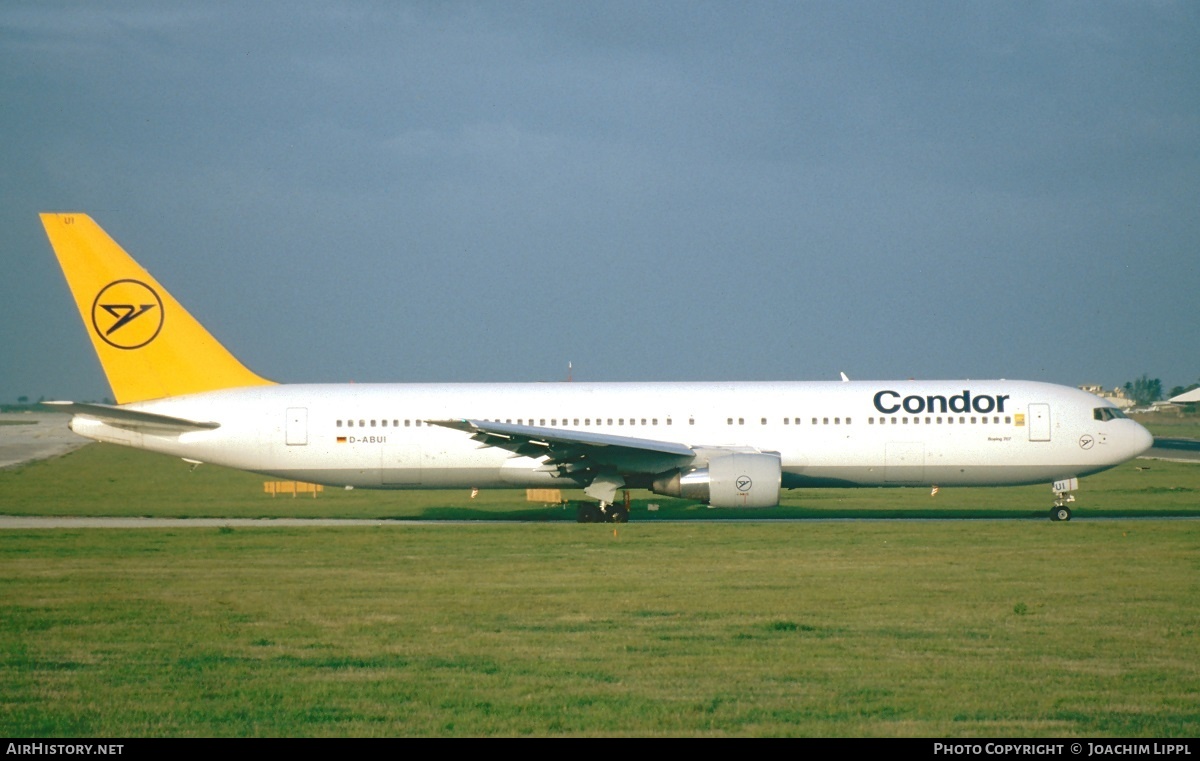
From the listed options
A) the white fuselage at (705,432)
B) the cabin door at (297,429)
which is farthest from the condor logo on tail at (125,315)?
the cabin door at (297,429)

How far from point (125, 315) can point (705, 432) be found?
565 inches

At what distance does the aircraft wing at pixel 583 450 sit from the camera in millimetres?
25062

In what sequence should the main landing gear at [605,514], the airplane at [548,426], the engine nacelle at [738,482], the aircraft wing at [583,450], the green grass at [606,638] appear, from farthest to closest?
the airplane at [548,426] < the main landing gear at [605,514] < the aircraft wing at [583,450] < the engine nacelle at [738,482] < the green grass at [606,638]

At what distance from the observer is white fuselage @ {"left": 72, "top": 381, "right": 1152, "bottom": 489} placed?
27.1 meters

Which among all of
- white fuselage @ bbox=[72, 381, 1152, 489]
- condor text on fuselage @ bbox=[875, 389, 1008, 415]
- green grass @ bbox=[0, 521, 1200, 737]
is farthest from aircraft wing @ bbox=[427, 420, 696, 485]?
condor text on fuselage @ bbox=[875, 389, 1008, 415]

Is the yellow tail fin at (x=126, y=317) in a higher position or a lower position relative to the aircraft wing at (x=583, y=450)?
higher

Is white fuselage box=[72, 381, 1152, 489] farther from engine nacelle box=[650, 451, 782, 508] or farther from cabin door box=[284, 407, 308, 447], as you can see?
engine nacelle box=[650, 451, 782, 508]

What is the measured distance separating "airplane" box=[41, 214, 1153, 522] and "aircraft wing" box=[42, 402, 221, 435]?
76 millimetres

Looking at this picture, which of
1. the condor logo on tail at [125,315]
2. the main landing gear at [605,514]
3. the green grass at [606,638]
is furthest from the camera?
the condor logo on tail at [125,315]

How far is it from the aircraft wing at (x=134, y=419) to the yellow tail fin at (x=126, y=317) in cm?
111

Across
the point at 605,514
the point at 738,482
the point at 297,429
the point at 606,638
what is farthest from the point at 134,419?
the point at 606,638

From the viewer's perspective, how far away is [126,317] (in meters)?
27.2

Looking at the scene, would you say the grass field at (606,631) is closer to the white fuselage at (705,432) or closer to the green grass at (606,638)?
the green grass at (606,638)

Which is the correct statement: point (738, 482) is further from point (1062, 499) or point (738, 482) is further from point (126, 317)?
point (126, 317)
